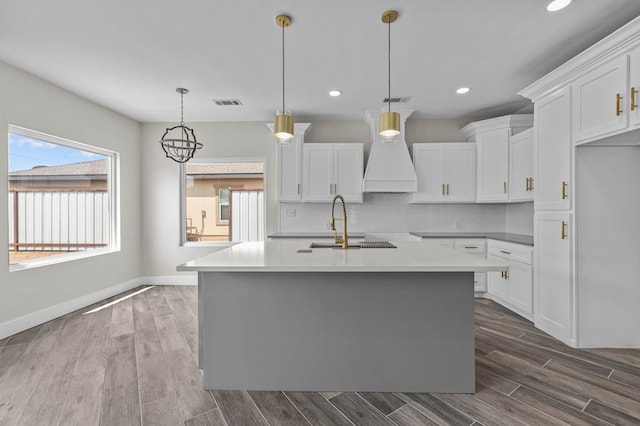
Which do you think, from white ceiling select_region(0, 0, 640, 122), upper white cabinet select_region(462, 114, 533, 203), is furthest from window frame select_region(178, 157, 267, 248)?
upper white cabinet select_region(462, 114, 533, 203)

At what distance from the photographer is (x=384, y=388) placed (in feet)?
6.44

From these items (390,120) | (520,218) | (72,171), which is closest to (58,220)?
(72,171)

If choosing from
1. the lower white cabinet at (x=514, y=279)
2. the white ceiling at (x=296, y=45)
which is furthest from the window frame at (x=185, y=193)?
the lower white cabinet at (x=514, y=279)

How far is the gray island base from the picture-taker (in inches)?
76.2

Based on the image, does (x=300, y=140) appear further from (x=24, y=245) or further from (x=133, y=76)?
(x=24, y=245)

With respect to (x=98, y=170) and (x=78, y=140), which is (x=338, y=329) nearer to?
(x=78, y=140)

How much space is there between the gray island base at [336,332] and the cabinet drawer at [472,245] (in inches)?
84.4

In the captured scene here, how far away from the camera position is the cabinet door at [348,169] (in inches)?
168

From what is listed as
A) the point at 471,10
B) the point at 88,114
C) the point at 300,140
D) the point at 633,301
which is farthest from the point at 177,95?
the point at 633,301

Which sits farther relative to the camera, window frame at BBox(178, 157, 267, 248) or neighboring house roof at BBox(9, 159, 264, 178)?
window frame at BBox(178, 157, 267, 248)

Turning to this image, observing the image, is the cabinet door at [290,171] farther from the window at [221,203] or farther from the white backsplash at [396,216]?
the window at [221,203]

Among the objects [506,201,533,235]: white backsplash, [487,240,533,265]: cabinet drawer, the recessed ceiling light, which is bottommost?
[487,240,533,265]: cabinet drawer

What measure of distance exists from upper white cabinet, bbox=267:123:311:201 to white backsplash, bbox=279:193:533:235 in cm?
37

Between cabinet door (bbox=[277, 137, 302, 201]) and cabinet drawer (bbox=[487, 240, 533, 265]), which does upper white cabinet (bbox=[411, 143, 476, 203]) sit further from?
cabinet door (bbox=[277, 137, 302, 201])
